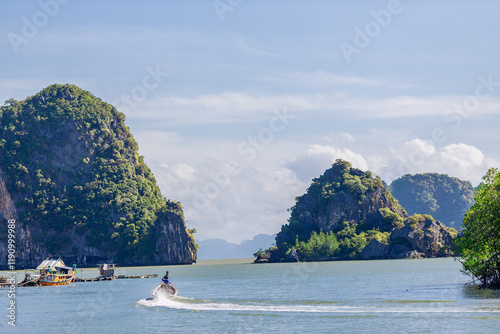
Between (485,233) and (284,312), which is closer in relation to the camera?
(284,312)

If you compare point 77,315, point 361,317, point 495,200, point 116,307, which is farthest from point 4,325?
point 495,200

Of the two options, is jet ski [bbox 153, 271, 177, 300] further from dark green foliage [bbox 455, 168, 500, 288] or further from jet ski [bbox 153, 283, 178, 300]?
dark green foliage [bbox 455, 168, 500, 288]

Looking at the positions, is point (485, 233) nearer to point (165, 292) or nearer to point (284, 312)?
point (284, 312)

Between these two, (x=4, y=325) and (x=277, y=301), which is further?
(x=277, y=301)

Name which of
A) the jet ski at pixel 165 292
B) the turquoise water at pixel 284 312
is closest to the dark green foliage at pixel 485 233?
the turquoise water at pixel 284 312

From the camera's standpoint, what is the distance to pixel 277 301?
65812 mm

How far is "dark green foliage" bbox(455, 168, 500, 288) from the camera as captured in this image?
6050 centimetres

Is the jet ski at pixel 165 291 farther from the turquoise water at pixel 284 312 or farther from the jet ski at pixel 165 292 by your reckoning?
the turquoise water at pixel 284 312

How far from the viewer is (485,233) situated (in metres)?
60.7

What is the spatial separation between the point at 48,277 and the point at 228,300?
5930 cm

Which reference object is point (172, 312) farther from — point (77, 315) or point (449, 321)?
point (449, 321)

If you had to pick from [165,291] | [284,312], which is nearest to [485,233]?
[284,312]

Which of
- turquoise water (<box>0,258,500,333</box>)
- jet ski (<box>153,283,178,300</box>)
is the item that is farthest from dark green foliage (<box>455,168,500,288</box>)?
jet ski (<box>153,283,178,300</box>)

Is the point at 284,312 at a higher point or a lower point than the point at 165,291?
lower
